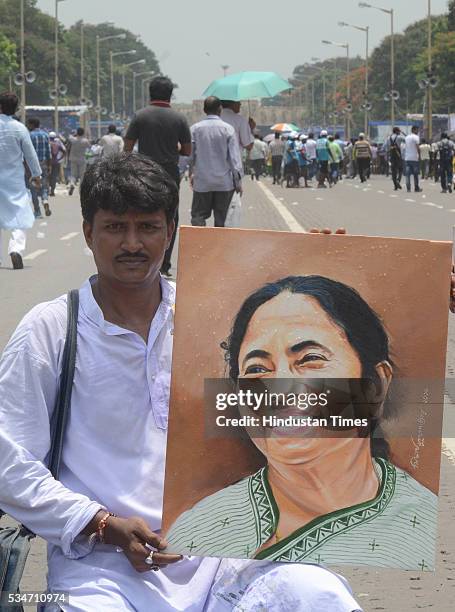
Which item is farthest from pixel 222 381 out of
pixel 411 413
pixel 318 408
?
pixel 411 413

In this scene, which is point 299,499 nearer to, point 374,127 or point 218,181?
point 218,181

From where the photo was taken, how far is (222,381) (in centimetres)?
306

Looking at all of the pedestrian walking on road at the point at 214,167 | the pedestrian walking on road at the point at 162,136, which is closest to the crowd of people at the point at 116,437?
the pedestrian walking on road at the point at 162,136

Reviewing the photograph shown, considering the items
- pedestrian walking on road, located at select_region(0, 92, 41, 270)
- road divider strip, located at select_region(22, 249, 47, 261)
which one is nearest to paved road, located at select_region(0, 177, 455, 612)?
road divider strip, located at select_region(22, 249, 47, 261)

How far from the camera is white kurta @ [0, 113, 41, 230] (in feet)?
53.5

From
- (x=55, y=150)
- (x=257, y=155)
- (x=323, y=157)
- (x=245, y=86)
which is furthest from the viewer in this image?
(x=257, y=155)

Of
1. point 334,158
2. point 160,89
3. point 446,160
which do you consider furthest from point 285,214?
point 334,158

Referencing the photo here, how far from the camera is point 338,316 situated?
3.11 meters

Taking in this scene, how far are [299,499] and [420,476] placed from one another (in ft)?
0.80

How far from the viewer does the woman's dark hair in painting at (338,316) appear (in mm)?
3084

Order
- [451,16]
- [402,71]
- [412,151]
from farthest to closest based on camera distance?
1. [402,71]
2. [451,16]
3. [412,151]

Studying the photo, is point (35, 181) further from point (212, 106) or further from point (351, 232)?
point (351, 232)

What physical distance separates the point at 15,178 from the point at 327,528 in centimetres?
1395

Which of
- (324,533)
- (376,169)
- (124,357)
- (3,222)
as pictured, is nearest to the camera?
(324,533)
